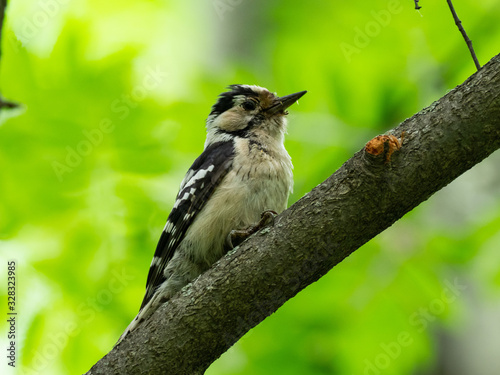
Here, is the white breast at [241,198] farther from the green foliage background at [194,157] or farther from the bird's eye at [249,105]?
the bird's eye at [249,105]

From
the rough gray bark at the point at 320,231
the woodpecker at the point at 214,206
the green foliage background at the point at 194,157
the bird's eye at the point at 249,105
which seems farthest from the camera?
the bird's eye at the point at 249,105

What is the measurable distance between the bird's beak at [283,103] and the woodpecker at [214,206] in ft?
0.07

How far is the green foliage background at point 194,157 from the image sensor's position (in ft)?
16.3

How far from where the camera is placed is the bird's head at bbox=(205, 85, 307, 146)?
5.54 m

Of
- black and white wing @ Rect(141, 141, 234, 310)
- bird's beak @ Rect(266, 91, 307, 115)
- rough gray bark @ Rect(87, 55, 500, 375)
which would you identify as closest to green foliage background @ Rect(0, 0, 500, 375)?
bird's beak @ Rect(266, 91, 307, 115)

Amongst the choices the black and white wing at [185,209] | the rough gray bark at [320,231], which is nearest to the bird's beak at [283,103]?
the black and white wing at [185,209]

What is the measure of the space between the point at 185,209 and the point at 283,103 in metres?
1.44

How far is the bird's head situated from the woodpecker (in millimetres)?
376

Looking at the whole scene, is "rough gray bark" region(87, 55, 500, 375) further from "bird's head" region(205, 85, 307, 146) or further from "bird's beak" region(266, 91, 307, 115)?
"bird's head" region(205, 85, 307, 146)

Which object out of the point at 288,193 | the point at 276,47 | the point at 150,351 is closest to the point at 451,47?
the point at 276,47

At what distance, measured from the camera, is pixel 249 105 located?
19.0 ft

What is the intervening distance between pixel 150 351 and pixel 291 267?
1024 millimetres

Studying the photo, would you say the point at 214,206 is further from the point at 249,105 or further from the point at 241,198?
the point at 249,105

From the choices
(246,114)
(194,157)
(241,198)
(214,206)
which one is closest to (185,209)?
(214,206)
